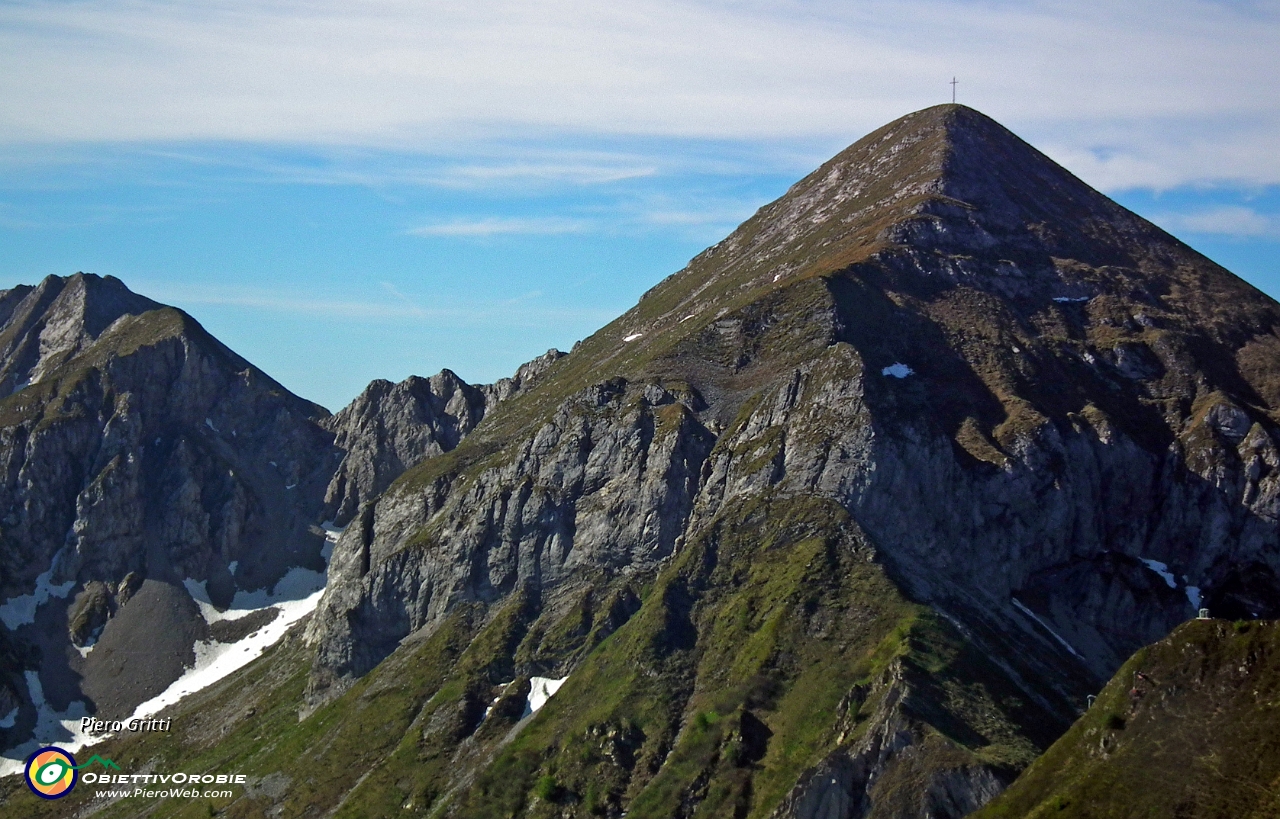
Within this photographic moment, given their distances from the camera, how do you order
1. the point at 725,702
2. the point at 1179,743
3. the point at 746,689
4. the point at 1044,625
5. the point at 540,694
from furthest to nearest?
1. the point at 540,694
2. the point at 1044,625
3. the point at 725,702
4. the point at 746,689
5. the point at 1179,743

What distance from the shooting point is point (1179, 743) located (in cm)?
11062

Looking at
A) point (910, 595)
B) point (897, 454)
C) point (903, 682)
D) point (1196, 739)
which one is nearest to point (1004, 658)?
point (910, 595)

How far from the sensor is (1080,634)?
639 ft

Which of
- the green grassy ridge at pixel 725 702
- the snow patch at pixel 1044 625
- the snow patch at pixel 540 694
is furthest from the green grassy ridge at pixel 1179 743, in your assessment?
the snow patch at pixel 540 694

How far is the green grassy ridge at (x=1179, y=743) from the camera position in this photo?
104 metres

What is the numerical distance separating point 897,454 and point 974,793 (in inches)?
2676

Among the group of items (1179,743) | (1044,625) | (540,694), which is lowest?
(540,694)

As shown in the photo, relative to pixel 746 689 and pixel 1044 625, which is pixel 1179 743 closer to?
pixel 746 689

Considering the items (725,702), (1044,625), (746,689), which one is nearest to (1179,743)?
(746,689)

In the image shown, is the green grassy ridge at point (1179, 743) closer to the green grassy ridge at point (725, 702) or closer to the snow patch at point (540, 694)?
the green grassy ridge at point (725, 702)

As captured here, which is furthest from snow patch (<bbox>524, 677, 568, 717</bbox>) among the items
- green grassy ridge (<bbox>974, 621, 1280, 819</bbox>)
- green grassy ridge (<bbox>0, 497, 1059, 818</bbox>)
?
green grassy ridge (<bbox>974, 621, 1280, 819</bbox>)

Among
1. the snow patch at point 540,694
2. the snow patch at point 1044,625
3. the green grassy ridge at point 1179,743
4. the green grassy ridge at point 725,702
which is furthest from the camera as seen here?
the snow patch at point 540,694

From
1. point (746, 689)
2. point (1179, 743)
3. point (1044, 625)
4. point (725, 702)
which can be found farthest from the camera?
point (1044, 625)

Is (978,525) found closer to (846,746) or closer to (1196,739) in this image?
(846,746)
